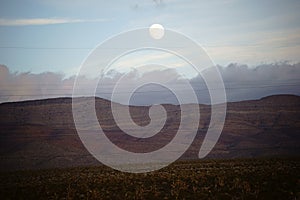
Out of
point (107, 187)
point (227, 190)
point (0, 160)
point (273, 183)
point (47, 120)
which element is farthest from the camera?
point (47, 120)

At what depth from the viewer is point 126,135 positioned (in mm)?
111938

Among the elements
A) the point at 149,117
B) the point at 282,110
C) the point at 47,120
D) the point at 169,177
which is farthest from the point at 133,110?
the point at 169,177

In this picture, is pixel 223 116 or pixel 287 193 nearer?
pixel 287 193

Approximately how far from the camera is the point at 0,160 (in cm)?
7394

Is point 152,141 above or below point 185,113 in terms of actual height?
below

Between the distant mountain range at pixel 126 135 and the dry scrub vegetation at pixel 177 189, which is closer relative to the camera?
the dry scrub vegetation at pixel 177 189

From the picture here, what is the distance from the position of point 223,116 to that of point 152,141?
125ft

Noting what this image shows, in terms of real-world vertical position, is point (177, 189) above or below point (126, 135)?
below

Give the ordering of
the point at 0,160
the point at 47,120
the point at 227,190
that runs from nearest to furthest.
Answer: the point at 227,190 → the point at 0,160 → the point at 47,120

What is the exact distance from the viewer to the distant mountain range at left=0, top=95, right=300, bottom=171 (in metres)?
82.4

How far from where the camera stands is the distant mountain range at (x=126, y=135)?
270ft

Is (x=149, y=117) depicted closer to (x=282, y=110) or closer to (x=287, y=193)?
(x=282, y=110)

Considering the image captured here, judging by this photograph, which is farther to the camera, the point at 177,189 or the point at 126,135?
the point at 126,135

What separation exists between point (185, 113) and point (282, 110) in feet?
118
